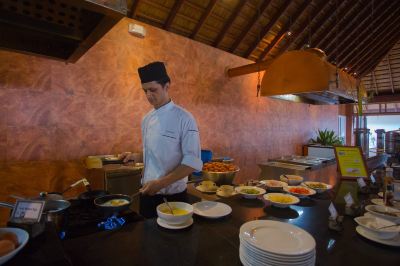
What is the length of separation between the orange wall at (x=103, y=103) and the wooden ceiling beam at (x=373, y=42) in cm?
477

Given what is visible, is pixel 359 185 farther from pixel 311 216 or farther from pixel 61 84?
pixel 61 84

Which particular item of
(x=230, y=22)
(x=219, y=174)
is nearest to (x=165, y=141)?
(x=219, y=174)

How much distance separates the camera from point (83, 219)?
4.41 ft

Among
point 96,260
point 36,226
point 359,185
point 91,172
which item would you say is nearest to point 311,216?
point 359,185

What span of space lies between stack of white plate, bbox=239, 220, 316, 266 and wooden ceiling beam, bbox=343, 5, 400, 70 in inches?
334

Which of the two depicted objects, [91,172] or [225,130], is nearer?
[91,172]

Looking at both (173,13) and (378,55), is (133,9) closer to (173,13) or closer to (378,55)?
(173,13)

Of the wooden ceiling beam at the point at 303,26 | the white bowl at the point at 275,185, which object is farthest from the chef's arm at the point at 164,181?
the wooden ceiling beam at the point at 303,26

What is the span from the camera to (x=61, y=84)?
9.72ft

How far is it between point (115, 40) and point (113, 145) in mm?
1566

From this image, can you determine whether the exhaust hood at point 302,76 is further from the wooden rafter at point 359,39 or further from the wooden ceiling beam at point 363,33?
the wooden rafter at point 359,39

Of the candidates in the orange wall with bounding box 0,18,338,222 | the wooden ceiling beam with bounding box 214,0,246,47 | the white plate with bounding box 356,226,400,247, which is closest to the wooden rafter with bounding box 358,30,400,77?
the orange wall with bounding box 0,18,338,222

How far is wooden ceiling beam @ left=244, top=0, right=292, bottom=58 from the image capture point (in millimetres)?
4789

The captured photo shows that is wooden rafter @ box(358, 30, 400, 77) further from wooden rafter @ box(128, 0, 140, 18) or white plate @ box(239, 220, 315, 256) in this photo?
white plate @ box(239, 220, 315, 256)
